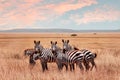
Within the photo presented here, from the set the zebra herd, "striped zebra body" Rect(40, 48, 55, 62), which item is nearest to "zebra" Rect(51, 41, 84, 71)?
the zebra herd

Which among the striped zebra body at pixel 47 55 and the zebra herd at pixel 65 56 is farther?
the striped zebra body at pixel 47 55

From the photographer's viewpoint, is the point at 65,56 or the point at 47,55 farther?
the point at 47,55

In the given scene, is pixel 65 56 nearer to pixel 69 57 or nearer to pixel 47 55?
pixel 69 57

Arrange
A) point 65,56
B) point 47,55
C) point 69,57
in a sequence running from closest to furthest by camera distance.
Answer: point 69,57 < point 65,56 < point 47,55

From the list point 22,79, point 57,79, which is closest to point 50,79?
point 57,79

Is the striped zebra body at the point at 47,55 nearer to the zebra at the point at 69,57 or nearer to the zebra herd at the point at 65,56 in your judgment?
the zebra herd at the point at 65,56

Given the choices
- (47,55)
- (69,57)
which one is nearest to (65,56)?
(69,57)

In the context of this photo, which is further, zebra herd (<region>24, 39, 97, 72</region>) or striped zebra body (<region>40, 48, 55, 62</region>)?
striped zebra body (<region>40, 48, 55, 62</region>)

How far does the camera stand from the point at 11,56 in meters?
26.2

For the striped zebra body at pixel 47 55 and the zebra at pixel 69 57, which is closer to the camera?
the zebra at pixel 69 57

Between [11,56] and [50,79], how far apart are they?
545 inches

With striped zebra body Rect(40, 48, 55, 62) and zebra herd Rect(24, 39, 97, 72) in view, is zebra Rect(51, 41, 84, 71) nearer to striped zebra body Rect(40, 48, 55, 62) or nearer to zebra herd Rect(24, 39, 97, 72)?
zebra herd Rect(24, 39, 97, 72)

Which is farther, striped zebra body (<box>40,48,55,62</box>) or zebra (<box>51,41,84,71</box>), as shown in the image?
striped zebra body (<box>40,48,55,62</box>)

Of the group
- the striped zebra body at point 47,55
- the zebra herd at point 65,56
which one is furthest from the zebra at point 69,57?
the striped zebra body at point 47,55
